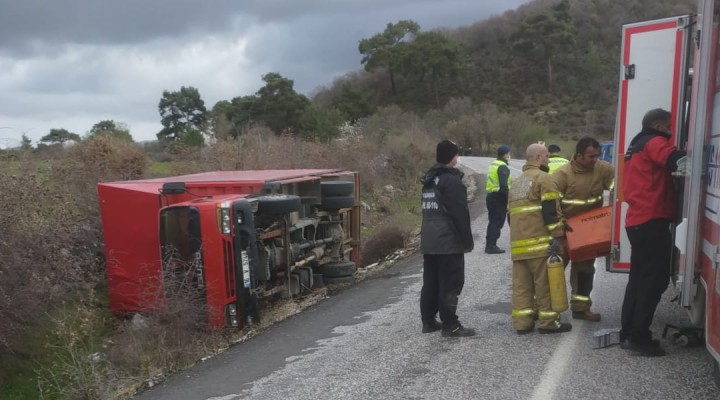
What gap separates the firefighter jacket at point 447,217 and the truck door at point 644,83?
1.29 metres

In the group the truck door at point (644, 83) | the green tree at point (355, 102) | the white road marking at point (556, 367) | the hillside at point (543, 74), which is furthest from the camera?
the hillside at point (543, 74)

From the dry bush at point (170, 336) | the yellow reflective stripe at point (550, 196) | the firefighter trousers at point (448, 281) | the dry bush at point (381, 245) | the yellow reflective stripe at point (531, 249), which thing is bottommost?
the dry bush at point (381, 245)

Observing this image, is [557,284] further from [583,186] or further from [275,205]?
[275,205]

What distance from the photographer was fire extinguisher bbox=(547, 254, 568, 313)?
5742 millimetres

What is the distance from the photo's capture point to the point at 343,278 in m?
9.82

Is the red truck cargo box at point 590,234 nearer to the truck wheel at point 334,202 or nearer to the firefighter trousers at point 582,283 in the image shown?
the firefighter trousers at point 582,283

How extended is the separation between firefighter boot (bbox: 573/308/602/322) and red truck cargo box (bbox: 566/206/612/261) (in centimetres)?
58

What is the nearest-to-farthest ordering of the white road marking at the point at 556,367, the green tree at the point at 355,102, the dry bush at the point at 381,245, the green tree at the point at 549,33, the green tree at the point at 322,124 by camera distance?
the white road marking at the point at 556,367 → the dry bush at the point at 381,245 → the green tree at the point at 322,124 → the green tree at the point at 355,102 → the green tree at the point at 549,33

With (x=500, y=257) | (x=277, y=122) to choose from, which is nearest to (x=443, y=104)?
(x=277, y=122)

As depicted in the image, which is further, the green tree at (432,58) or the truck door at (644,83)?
the green tree at (432,58)

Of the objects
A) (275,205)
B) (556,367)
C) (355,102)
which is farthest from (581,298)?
(355,102)

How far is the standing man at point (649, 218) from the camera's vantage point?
4914mm

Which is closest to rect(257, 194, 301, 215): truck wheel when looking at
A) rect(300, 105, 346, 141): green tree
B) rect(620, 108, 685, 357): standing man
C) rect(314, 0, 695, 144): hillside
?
rect(620, 108, 685, 357): standing man

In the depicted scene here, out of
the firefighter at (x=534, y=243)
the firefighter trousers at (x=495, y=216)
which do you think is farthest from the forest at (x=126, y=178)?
the firefighter at (x=534, y=243)
